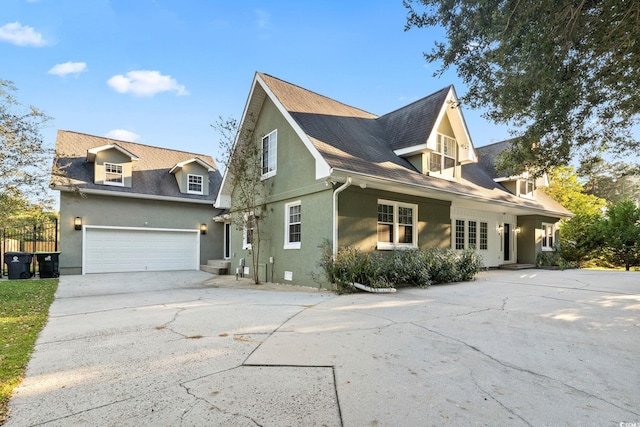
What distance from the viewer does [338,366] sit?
3475 millimetres

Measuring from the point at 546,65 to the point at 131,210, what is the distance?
16.6 m

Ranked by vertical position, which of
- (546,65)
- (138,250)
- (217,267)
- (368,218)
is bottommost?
(217,267)

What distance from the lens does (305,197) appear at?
10.4 m

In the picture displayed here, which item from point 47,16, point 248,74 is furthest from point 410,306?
point 47,16

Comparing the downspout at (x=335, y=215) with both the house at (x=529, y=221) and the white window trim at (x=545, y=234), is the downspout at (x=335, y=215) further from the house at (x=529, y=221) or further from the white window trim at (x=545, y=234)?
the white window trim at (x=545, y=234)

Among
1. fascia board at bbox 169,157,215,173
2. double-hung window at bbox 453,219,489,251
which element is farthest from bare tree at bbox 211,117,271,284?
double-hung window at bbox 453,219,489,251

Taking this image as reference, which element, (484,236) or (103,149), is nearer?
(103,149)

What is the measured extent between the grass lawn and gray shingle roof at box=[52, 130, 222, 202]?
637 centimetres

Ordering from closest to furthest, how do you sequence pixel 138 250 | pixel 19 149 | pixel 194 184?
pixel 19 149 < pixel 138 250 < pixel 194 184

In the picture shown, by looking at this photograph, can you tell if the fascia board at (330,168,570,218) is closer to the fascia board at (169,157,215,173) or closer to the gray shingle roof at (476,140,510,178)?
the gray shingle roof at (476,140,510,178)

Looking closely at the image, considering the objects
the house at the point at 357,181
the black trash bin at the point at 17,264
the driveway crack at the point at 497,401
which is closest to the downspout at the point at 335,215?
the house at the point at 357,181

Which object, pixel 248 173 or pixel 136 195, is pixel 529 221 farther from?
pixel 136 195

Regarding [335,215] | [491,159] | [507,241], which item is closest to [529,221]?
[507,241]

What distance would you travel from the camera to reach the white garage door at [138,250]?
585 inches
